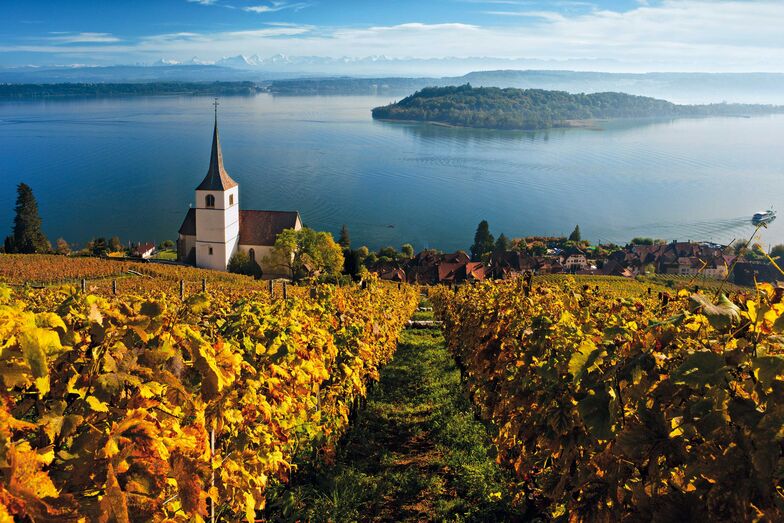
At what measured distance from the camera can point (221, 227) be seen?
137 feet

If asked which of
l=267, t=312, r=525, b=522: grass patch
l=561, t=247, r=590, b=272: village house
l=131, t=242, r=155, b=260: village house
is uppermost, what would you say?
l=267, t=312, r=525, b=522: grass patch

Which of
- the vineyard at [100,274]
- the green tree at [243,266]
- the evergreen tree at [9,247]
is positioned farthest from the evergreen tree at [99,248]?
the green tree at [243,266]

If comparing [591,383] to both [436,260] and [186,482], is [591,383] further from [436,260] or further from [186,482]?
[436,260]

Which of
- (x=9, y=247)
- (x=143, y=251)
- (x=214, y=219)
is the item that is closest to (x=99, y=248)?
(x=143, y=251)

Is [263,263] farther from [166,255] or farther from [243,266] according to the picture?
[166,255]

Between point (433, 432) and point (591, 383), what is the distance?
5.20 metres

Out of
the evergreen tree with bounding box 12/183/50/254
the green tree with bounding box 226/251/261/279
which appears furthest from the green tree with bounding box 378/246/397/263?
the evergreen tree with bounding box 12/183/50/254

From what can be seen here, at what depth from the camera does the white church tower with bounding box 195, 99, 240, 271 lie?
136 ft

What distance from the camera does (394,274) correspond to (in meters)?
44.2

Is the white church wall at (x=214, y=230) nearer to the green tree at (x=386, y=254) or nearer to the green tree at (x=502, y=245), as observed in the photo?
the green tree at (x=386, y=254)

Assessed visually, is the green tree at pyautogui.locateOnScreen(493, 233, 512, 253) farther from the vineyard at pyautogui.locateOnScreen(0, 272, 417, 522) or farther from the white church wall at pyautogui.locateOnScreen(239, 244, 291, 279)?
the vineyard at pyautogui.locateOnScreen(0, 272, 417, 522)

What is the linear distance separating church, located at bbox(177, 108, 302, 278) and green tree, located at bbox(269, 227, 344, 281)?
4.94 feet

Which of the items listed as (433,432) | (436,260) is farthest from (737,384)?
(436,260)

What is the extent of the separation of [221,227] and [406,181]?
2062 inches
